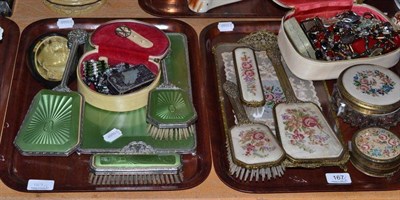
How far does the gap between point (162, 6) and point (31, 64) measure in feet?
1.00

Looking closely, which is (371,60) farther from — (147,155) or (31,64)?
(31,64)

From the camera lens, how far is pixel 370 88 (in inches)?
40.6

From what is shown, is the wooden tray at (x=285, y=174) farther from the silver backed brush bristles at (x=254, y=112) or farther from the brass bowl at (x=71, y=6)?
the brass bowl at (x=71, y=6)

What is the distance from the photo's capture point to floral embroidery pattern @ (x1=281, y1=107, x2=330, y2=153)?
981 millimetres

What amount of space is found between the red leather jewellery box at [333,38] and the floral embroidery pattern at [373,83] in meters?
0.04

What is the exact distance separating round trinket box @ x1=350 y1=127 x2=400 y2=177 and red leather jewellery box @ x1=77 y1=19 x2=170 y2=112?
0.36 m

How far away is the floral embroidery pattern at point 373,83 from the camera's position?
1028 millimetres

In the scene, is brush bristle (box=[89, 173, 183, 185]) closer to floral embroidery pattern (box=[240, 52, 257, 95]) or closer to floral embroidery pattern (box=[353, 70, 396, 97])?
floral embroidery pattern (box=[240, 52, 257, 95])

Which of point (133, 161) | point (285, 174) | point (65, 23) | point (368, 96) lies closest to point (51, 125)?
point (133, 161)

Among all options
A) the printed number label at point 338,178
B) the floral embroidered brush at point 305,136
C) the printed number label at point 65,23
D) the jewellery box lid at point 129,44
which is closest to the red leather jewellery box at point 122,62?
the jewellery box lid at point 129,44

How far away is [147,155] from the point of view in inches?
38.4

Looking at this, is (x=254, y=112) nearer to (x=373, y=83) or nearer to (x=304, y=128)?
(x=304, y=128)

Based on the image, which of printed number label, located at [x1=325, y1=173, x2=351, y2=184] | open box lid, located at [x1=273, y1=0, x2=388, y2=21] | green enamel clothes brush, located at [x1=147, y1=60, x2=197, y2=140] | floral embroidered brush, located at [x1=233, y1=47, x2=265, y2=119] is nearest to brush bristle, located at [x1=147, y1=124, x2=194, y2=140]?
green enamel clothes brush, located at [x1=147, y1=60, x2=197, y2=140]

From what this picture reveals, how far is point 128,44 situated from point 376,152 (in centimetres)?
47
